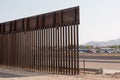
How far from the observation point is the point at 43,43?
23078mm

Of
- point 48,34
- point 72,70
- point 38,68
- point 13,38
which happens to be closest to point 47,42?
point 48,34

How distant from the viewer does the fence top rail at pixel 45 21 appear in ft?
67.1

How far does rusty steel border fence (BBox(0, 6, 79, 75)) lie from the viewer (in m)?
20.4

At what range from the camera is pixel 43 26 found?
23125 mm

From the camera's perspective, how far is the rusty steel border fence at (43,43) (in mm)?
20359

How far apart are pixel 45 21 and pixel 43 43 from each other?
1706mm

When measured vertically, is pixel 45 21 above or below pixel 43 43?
above

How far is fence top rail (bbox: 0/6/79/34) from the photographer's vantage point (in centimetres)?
2044

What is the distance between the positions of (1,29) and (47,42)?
7985 mm

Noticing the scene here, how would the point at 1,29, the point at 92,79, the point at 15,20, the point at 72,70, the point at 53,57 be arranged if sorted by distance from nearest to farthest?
the point at 92,79 → the point at 72,70 → the point at 53,57 → the point at 15,20 → the point at 1,29

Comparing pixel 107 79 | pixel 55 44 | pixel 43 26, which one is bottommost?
pixel 107 79

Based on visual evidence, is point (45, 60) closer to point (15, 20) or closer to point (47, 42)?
point (47, 42)

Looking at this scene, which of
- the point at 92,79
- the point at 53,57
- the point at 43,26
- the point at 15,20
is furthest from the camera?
the point at 15,20

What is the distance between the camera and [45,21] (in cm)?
2294
